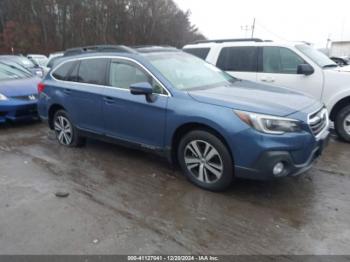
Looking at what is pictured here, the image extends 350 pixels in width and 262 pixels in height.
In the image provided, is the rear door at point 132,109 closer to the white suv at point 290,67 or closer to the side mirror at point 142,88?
the side mirror at point 142,88

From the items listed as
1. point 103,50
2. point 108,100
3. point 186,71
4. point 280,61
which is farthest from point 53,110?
point 280,61

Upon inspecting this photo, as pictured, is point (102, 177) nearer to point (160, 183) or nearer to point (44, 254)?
point (160, 183)

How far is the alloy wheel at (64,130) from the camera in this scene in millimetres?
5828

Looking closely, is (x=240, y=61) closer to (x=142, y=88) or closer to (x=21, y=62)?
(x=142, y=88)

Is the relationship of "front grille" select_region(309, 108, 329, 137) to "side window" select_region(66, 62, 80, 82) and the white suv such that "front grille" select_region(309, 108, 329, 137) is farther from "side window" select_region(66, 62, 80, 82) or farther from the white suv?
"side window" select_region(66, 62, 80, 82)

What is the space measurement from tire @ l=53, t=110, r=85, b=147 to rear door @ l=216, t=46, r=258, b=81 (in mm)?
3387

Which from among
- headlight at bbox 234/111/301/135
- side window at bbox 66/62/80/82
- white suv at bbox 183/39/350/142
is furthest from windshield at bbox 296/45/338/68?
side window at bbox 66/62/80/82

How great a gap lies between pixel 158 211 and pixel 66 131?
2.98 meters

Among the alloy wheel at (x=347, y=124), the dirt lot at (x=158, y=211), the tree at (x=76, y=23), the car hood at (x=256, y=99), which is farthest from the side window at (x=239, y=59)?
the tree at (x=76, y=23)

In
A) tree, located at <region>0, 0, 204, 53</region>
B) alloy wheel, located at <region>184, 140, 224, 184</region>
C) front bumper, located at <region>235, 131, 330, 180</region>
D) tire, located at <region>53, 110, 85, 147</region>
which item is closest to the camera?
front bumper, located at <region>235, 131, 330, 180</region>

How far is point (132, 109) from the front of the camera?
4.56 m

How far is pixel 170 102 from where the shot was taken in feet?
13.7

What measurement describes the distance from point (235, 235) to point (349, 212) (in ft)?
4.36

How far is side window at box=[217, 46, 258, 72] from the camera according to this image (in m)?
6.95
